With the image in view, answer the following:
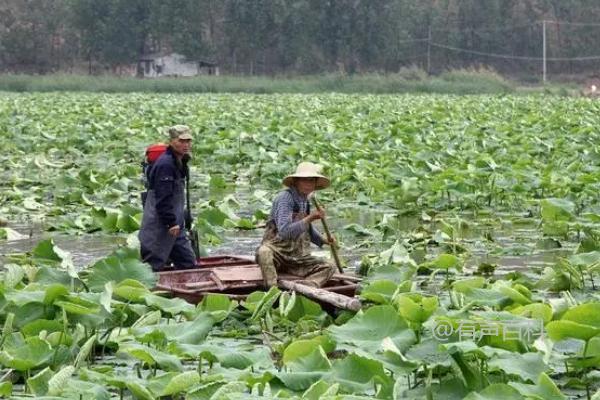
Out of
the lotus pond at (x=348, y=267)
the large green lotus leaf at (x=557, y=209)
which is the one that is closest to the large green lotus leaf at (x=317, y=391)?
the lotus pond at (x=348, y=267)

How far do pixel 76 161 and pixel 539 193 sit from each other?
5.90 metres

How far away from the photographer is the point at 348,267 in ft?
23.1

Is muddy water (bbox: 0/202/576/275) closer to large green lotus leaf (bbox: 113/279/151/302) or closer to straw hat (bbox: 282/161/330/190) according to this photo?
straw hat (bbox: 282/161/330/190)

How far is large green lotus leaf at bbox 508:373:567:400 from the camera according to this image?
3541 mm

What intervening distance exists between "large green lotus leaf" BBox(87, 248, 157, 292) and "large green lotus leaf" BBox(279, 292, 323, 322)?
0.54 m

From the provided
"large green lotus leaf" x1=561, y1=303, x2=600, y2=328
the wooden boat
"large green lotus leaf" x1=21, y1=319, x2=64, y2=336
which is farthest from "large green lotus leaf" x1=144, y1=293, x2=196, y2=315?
"large green lotus leaf" x1=561, y1=303, x2=600, y2=328

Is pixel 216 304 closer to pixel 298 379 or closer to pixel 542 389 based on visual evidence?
pixel 298 379

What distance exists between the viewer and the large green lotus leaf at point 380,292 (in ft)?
16.6

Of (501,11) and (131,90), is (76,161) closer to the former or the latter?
(131,90)

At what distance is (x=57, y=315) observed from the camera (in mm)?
4754

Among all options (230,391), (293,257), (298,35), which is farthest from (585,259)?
(298,35)

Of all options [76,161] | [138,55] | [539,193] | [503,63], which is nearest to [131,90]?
[138,55]

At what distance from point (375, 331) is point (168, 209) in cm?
245

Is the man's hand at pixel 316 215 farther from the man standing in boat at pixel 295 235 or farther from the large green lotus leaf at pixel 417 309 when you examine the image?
the large green lotus leaf at pixel 417 309
